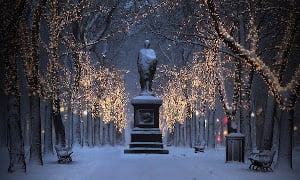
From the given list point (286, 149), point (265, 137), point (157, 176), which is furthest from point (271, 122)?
point (157, 176)

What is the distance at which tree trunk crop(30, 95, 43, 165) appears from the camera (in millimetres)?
16469

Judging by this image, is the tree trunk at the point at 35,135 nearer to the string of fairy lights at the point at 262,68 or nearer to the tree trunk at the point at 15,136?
the tree trunk at the point at 15,136

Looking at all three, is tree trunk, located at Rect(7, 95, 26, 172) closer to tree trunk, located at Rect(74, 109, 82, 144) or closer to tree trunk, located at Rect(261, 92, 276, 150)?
tree trunk, located at Rect(261, 92, 276, 150)

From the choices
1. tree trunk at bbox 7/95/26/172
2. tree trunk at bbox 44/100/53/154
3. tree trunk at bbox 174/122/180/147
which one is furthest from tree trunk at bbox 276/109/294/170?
tree trunk at bbox 174/122/180/147

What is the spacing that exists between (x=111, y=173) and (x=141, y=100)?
10.2 meters

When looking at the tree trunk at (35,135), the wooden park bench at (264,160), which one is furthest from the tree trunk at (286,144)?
the tree trunk at (35,135)

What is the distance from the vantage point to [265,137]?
17.3m

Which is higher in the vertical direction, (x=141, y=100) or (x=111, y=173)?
(x=141, y=100)

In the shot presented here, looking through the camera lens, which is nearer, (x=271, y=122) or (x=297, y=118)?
(x=271, y=122)

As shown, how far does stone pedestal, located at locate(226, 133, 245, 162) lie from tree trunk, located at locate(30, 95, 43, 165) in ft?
25.8

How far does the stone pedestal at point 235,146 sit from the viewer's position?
18.9 m

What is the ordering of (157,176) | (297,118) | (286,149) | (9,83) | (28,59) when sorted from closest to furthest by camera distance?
(157,176), (9,83), (286,149), (28,59), (297,118)

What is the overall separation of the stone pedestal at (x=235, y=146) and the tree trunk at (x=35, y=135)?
7.85 meters

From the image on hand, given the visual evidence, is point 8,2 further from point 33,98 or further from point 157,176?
point 157,176
